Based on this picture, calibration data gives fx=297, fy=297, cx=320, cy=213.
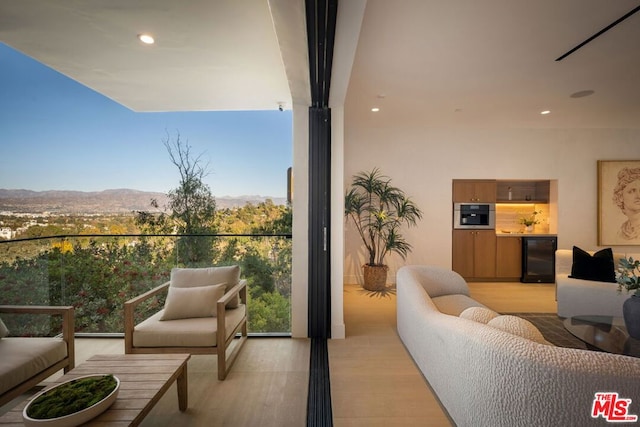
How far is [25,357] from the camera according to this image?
183 centimetres

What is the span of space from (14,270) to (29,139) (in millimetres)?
2356

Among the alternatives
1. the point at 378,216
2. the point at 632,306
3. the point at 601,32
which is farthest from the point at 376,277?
the point at 601,32

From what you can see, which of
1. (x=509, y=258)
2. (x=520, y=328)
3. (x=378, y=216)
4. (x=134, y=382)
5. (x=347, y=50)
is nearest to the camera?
(x=520, y=328)

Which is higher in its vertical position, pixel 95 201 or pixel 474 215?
pixel 95 201

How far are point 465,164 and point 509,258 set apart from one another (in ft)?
6.33

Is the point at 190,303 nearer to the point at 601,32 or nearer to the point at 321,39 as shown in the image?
the point at 321,39

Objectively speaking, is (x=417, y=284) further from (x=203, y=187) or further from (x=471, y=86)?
(x=203, y=187)

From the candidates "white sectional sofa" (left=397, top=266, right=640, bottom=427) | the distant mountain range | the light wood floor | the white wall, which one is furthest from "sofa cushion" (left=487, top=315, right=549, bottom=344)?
the white wall

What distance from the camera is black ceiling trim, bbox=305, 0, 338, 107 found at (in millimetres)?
1545

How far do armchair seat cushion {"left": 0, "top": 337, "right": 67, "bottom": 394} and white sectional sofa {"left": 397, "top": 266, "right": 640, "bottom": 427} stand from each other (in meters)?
2.52

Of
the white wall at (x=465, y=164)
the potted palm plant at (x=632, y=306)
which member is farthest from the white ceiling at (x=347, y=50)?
the potted palm plant at (x=632, y=306)

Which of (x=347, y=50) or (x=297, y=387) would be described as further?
(x=297, y=387)

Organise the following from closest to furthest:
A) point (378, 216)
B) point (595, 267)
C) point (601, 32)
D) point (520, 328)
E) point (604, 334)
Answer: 1. point (520, 328)
2. point (604, 334)
3. point (601, 32)
4. point (595, 267)
5. point (378, 216)

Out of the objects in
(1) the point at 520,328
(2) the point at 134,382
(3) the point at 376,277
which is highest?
(1) the point at 520,328
